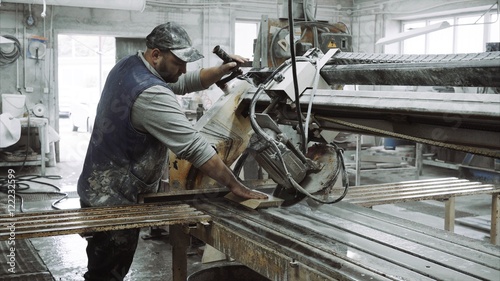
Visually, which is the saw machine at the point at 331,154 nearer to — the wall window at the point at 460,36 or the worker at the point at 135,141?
the worker at the point at 135,141

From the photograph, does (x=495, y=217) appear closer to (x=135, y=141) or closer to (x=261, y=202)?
(x=261, y=202)

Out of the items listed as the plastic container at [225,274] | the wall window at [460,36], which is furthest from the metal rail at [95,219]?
the wall window at [460,36]

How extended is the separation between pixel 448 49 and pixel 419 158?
9.77 ft

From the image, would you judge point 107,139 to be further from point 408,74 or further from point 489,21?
point 489,21

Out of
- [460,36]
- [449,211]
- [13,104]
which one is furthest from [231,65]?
[460,36]

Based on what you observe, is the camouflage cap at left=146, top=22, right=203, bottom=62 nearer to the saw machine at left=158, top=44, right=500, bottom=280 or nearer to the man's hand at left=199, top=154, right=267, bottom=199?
the saw machine at left=158, top=44, right=500, bottom=280

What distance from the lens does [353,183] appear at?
22.9ft

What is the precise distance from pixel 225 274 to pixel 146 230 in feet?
6.43

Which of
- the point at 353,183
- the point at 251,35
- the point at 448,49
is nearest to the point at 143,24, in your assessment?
the point at 251,35

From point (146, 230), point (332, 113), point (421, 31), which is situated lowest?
point (146, 230)

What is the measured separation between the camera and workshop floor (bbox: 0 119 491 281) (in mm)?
3732

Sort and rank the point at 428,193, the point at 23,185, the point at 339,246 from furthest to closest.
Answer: the point at 23,185
the point at 428,193
the point at 339,246

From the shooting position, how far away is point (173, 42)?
7.88 ft

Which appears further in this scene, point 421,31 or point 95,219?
point 421,31
